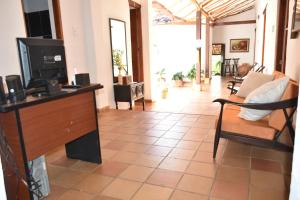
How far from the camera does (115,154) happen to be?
106 inches

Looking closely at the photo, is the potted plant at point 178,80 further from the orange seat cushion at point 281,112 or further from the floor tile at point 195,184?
the floor tile at point 195,184

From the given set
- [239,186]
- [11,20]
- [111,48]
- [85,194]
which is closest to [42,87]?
[85,194]

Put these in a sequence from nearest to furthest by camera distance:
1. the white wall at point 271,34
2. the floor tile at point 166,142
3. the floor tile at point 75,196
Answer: the floor tile at point 75,196 → the floor tile at point 166,142 → the white wall at point 271,34

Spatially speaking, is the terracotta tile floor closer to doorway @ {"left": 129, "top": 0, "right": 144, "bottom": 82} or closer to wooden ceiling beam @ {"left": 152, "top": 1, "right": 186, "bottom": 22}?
doorway @ {"left": 129, "top": 0, "right": 144, "bottom": 82}

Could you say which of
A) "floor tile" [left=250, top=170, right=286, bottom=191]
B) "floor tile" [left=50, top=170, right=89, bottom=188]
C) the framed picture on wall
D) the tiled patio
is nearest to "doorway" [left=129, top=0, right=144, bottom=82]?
the tiled patio

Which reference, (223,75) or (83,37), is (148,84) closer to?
(83,37)

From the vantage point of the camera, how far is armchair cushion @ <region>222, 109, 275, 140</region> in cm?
218

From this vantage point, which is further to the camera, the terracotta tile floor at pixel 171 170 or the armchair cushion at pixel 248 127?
the armchair cushion at pixel 248 127

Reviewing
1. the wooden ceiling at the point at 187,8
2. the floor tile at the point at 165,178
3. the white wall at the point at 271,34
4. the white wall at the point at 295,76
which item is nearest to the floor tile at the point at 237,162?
the floor tile at the point at 165,178

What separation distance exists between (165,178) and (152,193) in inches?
9.7

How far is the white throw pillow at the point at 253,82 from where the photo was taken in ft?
11.3

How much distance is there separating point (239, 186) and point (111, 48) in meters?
3.75

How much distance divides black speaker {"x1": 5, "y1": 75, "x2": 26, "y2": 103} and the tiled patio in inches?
34.1

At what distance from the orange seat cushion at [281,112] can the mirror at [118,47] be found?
3.49m
